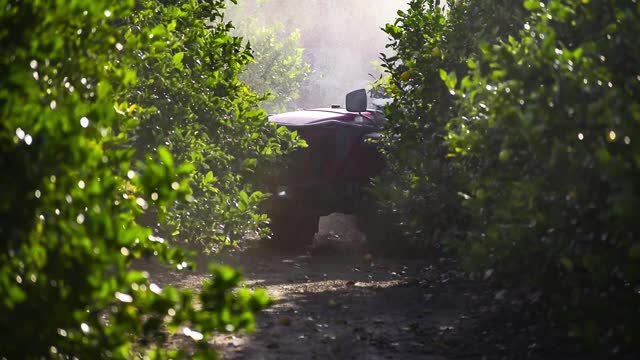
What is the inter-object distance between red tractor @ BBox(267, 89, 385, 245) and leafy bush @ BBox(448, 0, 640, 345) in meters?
6.87

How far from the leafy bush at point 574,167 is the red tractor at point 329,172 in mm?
6875

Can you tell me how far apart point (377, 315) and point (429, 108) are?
3133mm

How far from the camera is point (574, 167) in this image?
17.3 ft

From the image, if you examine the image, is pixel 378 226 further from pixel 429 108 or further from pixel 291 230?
pixel 429 108

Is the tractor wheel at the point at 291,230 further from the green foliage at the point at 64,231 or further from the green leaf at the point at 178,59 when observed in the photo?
the green foliage at the point at 64,231

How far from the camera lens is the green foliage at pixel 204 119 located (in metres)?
10.7

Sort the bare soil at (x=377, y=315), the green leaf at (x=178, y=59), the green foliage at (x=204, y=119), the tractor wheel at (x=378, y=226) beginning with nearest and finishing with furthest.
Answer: the bare soil at (x=377, y=315) → the green leaf at (x=178, y=59) → the green foliage at (x=204, y=119) → the tractor wheel at (x=378, y=226)

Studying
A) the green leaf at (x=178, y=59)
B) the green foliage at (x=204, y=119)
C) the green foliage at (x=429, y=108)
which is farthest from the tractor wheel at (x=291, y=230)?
the green leaf at (x=178, y=59)

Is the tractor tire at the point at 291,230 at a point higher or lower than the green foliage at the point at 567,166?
lower

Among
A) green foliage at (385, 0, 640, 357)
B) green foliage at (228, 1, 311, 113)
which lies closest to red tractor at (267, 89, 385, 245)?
green foliage at (385, 0, 640, 357)

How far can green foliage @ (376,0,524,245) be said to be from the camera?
10.4 m

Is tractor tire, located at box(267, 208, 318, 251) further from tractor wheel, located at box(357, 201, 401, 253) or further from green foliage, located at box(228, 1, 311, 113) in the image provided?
green foliage, located at box(228, 1, 311, 113)

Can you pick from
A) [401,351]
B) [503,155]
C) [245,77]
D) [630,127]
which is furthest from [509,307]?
[245,77]

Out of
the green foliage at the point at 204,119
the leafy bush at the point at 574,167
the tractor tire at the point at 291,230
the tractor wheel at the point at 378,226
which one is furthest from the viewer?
the tractor tire at the point at 291,230
